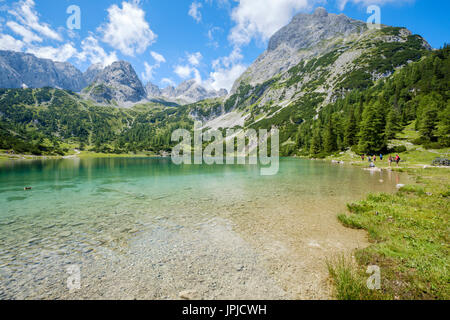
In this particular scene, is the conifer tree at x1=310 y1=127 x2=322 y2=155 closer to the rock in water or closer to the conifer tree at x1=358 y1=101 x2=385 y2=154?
the conifer tree at x1=358 y1=101 x2=385 y2=154

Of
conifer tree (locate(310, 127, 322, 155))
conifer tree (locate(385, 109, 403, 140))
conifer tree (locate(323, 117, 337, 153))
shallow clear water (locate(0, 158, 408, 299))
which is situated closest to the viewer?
shallow clear water (locate(0, 158, 408, 299))

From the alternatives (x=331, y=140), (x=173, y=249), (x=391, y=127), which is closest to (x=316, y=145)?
(x=331, y=140)

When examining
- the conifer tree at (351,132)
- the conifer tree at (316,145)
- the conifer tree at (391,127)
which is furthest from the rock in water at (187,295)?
the conifer tree at (316,145)

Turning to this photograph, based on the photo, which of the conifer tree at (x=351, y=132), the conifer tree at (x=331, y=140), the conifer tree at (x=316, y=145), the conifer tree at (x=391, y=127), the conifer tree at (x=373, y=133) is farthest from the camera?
the conifer tree at (x=316, y=145)

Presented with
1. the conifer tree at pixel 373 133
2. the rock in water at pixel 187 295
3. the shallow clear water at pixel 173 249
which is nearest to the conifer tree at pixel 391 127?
the conifer tree at pixel 373 133

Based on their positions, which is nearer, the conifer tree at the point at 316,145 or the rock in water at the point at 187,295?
the rock in water at the point at 187,295

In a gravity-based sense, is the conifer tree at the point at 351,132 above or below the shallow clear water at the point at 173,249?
above

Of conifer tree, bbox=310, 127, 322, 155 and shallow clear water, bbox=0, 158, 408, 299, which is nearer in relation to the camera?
shallow clear water, bbox=0, 158, 408, 299

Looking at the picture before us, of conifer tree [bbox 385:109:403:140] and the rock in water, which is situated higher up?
conifer tree [bbox 385:109:403:140]

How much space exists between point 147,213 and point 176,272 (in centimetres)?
968

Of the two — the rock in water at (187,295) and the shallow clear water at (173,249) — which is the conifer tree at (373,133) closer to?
the shallow clear water at (173,249)

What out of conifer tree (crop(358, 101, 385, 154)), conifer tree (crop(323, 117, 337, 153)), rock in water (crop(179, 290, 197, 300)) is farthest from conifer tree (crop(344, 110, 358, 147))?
rock in water (crop(179, 290, 197, 300))

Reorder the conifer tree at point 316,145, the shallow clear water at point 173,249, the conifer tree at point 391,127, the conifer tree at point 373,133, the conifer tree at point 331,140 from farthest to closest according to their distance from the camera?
the conifer tree at point 316,145 → the conifer tree at point 331,140 → the conifer tree at point 391,127 → the conifer tree at point 373,133 → the shallow clear water at point 173,249
